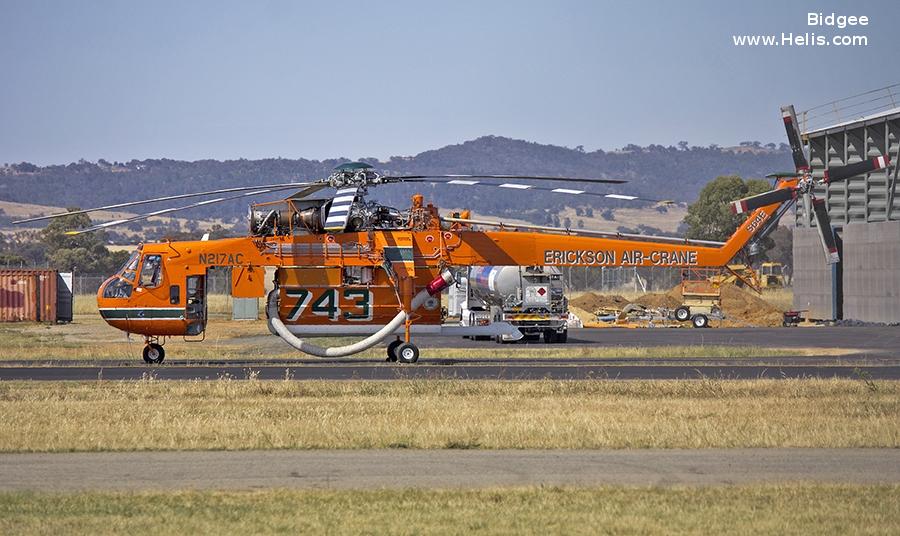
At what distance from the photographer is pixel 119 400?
22750mm

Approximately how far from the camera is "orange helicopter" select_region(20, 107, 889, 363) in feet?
107

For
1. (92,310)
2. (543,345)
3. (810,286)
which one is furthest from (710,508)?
(92,310)

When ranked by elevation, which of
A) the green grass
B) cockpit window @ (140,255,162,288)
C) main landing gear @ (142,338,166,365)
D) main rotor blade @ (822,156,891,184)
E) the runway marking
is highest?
A: main rotor blade @ (822,156,891,184)

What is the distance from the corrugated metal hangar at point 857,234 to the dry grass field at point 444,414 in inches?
1413

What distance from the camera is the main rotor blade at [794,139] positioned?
39.9 meters

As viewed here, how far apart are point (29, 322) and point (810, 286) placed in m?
43.4

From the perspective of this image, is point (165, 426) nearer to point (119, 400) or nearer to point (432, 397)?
point (119, 400)

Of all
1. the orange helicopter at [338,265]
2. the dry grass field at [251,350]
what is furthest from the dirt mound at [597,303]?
the orange helicopter at [338,265]

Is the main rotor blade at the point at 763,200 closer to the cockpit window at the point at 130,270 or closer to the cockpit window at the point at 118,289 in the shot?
the cockpit window at the point at 130,270

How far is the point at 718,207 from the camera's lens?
479 ft

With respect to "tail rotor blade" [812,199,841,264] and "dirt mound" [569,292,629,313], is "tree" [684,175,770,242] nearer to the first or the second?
"dirt mound" [569,292,629,313]

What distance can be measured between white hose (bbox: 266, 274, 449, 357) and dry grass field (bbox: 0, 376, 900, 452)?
6065 mm

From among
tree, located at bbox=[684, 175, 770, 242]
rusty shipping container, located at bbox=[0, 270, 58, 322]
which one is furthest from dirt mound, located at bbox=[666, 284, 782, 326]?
tree, located at bbox=[684, 175, 770, 242]

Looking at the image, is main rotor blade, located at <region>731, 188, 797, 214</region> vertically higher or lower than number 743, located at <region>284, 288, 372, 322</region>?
higher
